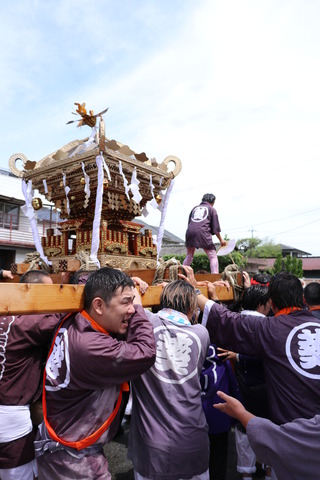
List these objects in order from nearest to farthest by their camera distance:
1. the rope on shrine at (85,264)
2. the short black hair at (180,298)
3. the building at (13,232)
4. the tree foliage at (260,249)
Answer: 1. the short black hair at (180,298)
2. the rope on shrine at (85,264)
3. the building at (13,232)
4. the tree foliage at (260,249)

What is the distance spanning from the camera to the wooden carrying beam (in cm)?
134

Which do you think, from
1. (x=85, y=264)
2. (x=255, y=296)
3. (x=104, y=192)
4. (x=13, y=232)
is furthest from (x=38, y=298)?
(x=13, y=232)

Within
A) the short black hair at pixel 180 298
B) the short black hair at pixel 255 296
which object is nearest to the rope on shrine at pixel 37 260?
the short black hair at pixel 255 296

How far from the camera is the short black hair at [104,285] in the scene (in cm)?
154

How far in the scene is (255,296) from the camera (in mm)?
2623

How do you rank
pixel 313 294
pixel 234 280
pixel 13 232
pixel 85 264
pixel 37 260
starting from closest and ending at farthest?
pixel 234 280, pixel 313 294, pixel 85 264, pixel 37 260, pixel 13 232

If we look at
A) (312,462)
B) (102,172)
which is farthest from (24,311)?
(102,172)

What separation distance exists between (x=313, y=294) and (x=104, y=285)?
8.95ft

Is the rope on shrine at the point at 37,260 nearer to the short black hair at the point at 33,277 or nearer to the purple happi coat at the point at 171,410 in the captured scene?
the short black hair at the point at 33,277

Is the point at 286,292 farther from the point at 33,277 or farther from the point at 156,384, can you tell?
the point at 33,277

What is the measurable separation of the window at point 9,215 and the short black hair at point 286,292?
1845cm

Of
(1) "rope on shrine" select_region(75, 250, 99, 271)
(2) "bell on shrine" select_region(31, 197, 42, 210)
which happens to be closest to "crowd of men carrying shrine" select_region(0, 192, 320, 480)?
(1) "rope on shrine" select_region(75, 250, 99, 271)

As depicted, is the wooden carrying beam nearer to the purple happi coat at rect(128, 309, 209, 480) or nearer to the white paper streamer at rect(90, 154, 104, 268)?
the purple happi coat at rect(128, 309, 209, 480)

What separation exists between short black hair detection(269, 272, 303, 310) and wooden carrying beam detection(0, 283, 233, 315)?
3.64 ft
